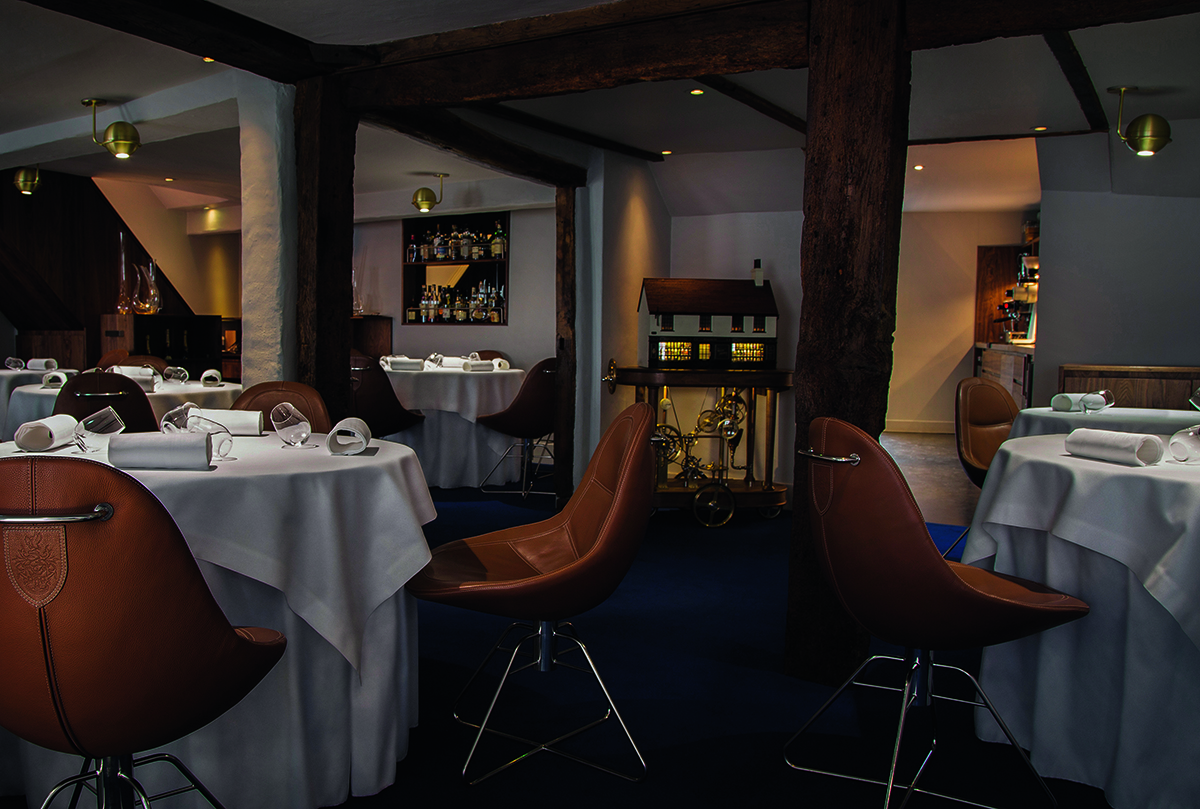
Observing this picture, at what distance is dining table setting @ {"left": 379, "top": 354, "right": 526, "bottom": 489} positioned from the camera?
6.09m

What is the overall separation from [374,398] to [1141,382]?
17.7 ft

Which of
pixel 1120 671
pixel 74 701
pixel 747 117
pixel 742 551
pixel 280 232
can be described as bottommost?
pixel 742 551

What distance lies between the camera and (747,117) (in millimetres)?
5219

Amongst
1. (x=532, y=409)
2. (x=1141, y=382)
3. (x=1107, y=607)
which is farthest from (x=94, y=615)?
(x=1141, y=382)

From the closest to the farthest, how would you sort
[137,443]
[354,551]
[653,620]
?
1. [137,443]
2. [354,551]
3. [653,620]

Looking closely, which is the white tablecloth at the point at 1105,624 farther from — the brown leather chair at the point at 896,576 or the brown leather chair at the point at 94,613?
the brown leather chair at the point at 94,613

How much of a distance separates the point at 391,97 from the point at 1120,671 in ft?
11.9

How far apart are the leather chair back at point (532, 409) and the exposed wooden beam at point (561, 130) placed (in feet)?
5.13

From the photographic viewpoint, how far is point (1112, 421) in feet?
11.5

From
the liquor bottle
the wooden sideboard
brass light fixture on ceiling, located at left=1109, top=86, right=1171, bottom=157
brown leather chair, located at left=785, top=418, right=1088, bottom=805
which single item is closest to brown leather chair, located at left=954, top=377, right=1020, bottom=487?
brass light fixture on ceiling, located at left=1109, top=86, right=1171, bottom=157

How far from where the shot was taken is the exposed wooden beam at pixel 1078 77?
150 inches

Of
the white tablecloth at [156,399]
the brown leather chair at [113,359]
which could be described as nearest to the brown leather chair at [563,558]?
the white tablecloth at [156,399]

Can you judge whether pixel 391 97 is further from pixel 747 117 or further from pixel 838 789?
pixel 838 789

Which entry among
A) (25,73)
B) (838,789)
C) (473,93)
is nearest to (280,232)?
(473,93)
